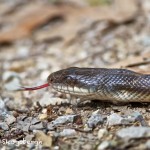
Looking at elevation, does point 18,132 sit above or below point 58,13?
below

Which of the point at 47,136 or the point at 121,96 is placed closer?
the point at 47,136

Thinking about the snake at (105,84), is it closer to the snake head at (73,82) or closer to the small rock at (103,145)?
the snake head at (73,82)

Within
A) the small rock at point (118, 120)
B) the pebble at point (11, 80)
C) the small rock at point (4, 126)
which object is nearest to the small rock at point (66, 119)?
the small rock at point (118, 120)

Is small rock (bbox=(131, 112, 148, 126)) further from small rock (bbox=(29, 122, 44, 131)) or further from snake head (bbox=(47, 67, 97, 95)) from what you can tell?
small rock (bbox=(29, 122, 44, 131))

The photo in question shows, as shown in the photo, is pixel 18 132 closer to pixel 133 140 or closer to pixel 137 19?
pixel 133 140

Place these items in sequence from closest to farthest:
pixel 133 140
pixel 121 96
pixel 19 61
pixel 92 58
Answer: pixel 133 140, pixel 121 96, pixel 92 58, pixel 19 61

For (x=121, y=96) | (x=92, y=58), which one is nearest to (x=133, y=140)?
(x=121, y=96)

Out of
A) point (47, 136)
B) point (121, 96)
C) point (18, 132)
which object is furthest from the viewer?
point (121, 96)
